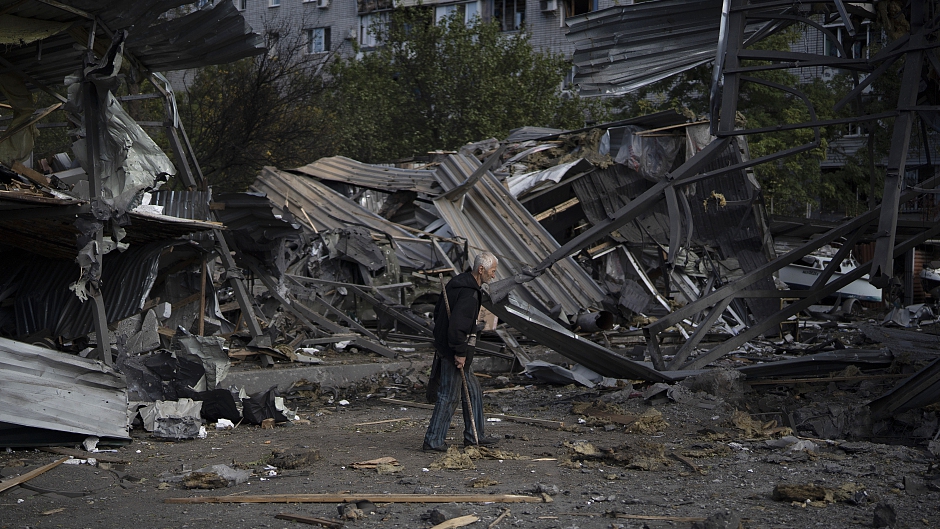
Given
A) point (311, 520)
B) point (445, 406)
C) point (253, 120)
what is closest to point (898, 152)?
point (445, 406)

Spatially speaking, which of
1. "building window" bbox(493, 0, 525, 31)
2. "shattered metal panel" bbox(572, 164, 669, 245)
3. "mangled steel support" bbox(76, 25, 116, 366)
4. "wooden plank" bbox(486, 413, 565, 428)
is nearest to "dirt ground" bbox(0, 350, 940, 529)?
"wooden plank" bbox(486, 413, 565, 428)

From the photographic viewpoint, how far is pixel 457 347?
7.41 m

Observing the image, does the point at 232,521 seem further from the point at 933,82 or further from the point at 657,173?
the point at 657,173

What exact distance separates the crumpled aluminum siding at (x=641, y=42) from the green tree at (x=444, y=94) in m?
17.5

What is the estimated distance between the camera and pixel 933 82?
9883 millimetres

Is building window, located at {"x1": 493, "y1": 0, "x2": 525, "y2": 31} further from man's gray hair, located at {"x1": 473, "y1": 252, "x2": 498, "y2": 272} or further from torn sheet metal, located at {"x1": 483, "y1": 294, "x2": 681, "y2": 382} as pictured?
man's gray hair, located at {"x1": 473, "y1": 252, "x2": 498, "y2": 272}

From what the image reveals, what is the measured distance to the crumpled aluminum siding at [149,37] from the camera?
294 inches

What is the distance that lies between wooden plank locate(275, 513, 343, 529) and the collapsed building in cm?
300

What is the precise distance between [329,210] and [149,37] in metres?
9.40

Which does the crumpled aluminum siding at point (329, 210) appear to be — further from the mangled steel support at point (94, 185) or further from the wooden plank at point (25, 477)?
the wooden plank at point (25, 477)

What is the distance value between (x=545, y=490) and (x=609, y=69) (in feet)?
19.8

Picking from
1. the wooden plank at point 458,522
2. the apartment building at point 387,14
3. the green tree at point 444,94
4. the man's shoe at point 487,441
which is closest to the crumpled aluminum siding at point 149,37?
the man's shoe at point 487,441

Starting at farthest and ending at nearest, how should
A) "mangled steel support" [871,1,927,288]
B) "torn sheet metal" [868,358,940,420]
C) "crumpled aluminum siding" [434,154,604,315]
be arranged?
"crumpled aluminum siding" [434,154,604,315] < "torn sheet metal" [868,358,940,420] < "mangled steel support" [871,1,927,288]

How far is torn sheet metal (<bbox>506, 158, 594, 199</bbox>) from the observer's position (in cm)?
1733
